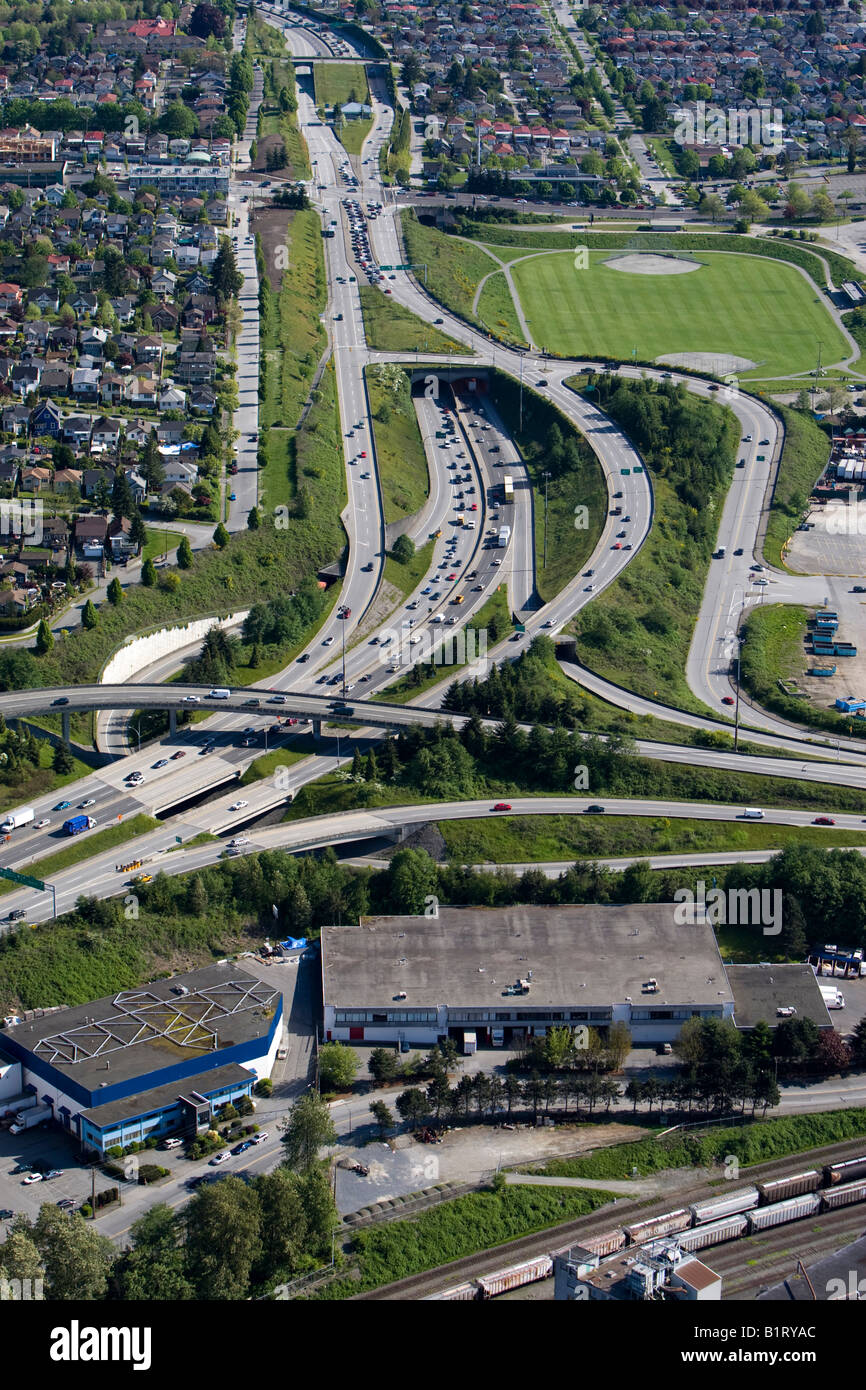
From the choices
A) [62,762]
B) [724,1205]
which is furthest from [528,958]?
[62,762]

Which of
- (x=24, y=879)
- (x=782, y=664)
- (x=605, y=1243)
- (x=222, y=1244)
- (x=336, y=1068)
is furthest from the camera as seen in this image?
(x=782, y=664)

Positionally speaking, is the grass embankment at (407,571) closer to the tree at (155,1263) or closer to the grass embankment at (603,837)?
the grass embankment at (603,837)

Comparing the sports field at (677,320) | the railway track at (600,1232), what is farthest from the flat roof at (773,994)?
the sports field at (677,320)

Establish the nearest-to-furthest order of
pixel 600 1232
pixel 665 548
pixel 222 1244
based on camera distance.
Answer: pixel 222 1244 < pixel 600 1232 < pixel 665 548

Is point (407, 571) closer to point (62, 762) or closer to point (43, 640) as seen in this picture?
point (43, 640)

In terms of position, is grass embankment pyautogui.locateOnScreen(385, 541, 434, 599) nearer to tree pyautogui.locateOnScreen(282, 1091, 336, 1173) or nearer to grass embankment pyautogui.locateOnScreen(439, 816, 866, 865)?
grass embankment pyautogui.locateOnScreen(439, 816, 866, 865)

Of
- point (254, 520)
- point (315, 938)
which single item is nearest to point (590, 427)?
point (254, 520)

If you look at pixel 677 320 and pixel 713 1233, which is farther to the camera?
pixel 677 320

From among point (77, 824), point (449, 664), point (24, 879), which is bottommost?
point (24, 879)

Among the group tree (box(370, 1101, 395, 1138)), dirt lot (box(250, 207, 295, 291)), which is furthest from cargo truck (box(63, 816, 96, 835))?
dirt lot (box(250, 207, 295, 291))
